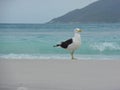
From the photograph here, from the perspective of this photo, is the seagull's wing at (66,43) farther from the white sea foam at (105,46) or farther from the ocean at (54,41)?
the white sea foam at (105,46)

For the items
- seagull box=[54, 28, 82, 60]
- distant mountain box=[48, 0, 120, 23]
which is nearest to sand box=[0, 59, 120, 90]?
seagull box=[54, 28, 82, 60]

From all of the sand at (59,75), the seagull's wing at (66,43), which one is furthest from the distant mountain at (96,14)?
the sand at (59,75)

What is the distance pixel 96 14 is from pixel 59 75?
91cm

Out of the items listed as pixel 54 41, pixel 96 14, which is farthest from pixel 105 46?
pixel 54 41

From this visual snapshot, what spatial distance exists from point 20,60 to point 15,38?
47 cm

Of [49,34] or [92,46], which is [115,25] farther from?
[49,34]

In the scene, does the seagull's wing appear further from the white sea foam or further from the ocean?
the white sea foam

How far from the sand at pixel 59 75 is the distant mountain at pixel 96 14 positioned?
0.41 metres

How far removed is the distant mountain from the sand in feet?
1.34

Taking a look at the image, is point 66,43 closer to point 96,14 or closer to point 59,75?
point 96,14

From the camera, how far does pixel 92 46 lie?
3939 mm

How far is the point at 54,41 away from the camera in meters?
3.98

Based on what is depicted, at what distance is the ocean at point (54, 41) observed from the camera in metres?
3.87

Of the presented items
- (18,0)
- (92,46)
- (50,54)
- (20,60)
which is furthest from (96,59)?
(18,0)
